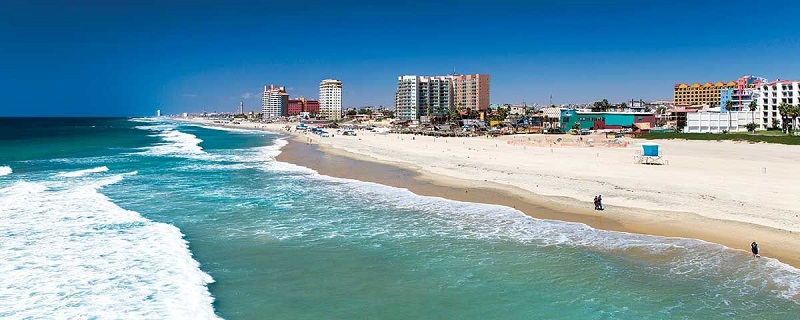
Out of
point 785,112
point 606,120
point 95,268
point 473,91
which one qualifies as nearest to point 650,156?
point 95,268

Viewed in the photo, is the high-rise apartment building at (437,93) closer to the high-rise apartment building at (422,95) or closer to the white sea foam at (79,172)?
the high-rise apartment building at (422,95)

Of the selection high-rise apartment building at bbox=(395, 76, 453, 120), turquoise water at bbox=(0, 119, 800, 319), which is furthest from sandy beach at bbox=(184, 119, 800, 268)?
high-rise apartment building at bbox=(395, 76, 453, 120)

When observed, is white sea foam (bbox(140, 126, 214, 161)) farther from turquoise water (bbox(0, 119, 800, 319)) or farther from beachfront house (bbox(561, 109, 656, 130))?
→ beachfront house (bbox(561, 109, 656, 130))

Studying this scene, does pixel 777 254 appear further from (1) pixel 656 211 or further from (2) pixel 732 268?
(1) pixel 656 211

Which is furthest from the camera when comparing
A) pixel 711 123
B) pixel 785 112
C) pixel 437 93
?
pixel 437 93

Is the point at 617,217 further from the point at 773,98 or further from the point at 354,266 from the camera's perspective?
the point at 773,98

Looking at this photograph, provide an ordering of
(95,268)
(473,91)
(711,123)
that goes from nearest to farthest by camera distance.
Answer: (95,268)
(711,123)
(473,91)

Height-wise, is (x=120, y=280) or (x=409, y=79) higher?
(x=409, y=79)

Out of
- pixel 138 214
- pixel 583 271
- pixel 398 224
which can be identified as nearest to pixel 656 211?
pixel 583 271

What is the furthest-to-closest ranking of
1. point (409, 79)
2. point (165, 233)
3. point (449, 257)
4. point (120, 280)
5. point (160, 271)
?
point (409, 79) < point (165, 233) < point (449, 257) < point (160, 271) < point (120, 280)
